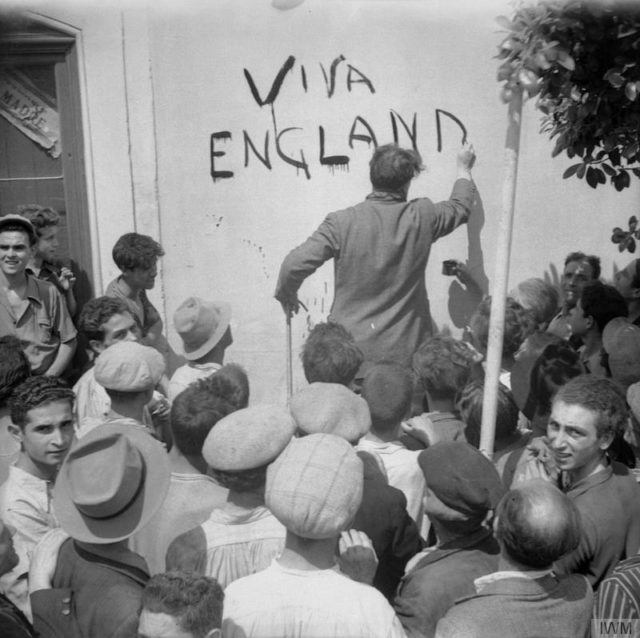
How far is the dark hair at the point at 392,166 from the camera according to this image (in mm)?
5145

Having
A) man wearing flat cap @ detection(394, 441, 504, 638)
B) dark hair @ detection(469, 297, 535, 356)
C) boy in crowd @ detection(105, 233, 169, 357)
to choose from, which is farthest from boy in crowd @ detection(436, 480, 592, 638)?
boy in crowd @ detection(105, 233, 169, 357)

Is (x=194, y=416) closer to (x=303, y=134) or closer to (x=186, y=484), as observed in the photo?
(x=186, y=484)

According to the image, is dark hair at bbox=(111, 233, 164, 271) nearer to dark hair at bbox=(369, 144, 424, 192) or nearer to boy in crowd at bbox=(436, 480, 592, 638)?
dark hair at bbox=(369, 144, 424, 192)

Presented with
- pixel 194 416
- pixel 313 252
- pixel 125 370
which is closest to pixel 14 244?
pixel 125 370

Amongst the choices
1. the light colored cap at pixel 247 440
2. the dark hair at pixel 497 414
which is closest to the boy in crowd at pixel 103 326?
the light colored cap at pixel 247 440

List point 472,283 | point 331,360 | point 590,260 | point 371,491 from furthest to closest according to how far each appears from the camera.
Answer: point 472,283 → point 590,260 → point 331,360 → point 371,491

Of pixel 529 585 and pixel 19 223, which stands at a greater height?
pixel 19 223

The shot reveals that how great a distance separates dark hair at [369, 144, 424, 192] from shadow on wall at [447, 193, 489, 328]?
3.12 ft

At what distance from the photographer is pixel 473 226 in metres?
6.06

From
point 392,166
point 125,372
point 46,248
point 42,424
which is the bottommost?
point 42,424

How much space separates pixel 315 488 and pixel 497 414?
1472mm

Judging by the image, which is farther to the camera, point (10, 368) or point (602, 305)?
point (602, 305)

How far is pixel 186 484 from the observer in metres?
3.42

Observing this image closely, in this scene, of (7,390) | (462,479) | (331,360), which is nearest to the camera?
(462,479)
